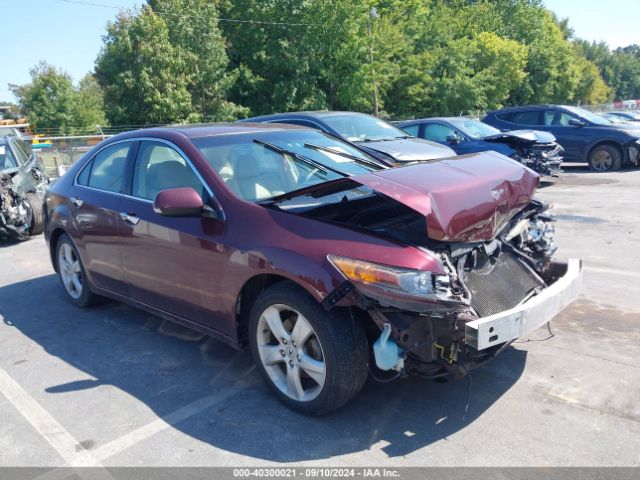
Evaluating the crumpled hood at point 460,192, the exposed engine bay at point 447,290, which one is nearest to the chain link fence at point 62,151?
the exposed engine bay at point 447,290

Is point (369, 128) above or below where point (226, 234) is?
above

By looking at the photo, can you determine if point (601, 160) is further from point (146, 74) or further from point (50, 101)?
point (50, 101)

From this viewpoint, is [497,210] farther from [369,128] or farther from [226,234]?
[369,128]

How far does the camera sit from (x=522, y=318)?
3064mm

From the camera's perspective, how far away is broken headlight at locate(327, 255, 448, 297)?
293cm

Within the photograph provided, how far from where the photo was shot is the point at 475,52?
42250 mm

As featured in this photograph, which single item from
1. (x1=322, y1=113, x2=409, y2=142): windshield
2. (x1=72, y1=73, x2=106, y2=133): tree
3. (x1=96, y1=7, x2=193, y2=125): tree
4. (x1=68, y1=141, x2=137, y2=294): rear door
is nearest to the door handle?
(x1=68, y1=141, x2=137, y2=294): rear door

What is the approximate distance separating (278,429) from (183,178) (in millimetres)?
1914

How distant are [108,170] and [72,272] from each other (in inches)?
49.4

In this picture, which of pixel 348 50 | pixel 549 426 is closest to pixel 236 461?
pixel 549 426

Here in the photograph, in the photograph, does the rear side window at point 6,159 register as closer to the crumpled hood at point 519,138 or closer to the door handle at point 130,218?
the door handle at point 130,218

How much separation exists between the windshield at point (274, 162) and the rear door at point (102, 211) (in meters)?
1.02

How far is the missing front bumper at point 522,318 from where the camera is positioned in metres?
2.86

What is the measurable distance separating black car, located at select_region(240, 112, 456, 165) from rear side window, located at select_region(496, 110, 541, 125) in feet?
23.5
